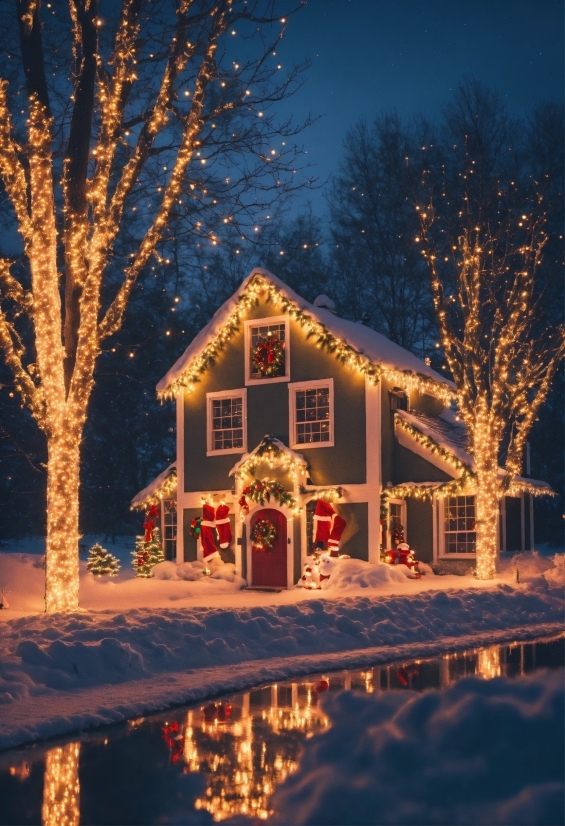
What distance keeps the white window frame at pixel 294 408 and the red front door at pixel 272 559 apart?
188cm

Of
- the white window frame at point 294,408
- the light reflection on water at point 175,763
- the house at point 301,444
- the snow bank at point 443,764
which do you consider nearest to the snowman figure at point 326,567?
the house at point 301,444

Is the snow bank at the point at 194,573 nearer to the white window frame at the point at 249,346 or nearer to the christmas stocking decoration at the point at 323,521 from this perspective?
the christmas stocking decoration at the point at 323,521

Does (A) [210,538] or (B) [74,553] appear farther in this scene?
(A) [210,538]

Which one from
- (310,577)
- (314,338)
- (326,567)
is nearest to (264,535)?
(310,577)

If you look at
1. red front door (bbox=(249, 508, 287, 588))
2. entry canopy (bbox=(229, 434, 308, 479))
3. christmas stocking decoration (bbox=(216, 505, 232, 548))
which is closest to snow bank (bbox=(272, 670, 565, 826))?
entry canopy (bbox=(229, 434, 308, 479))

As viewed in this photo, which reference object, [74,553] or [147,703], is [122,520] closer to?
[74,553]

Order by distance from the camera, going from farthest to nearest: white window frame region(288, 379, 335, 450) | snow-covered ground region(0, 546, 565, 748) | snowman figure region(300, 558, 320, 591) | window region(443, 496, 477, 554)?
window region(443, 496, 477, 554) < white window frame region(288, 379, 335, 450) < snowman figure region(300, 558, 320, 591) < snow-covered ground region(0, 546, 565, 748)

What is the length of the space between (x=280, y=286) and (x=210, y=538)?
6.97m

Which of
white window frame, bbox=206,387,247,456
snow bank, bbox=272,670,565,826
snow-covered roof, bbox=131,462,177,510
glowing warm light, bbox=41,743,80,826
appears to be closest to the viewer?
snow bank, bbox=272,670,565,826

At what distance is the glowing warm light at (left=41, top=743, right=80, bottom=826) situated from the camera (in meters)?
5.92

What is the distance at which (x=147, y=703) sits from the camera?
31.3 feet

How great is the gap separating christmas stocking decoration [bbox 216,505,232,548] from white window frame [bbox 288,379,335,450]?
2.58 meters

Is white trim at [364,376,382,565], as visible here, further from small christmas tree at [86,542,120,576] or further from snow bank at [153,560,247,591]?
small christmas tree at [86,542,120,576]

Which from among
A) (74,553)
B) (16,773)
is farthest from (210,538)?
(16,773)
